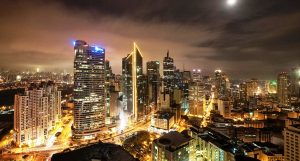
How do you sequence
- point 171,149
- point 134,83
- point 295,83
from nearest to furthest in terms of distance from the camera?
point 171,149
point 134,83
point 295,83

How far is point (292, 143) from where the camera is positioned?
11578 millimetres

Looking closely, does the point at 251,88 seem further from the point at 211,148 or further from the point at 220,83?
the point at 211,148

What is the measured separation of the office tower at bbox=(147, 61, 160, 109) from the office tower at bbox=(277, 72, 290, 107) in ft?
57.7

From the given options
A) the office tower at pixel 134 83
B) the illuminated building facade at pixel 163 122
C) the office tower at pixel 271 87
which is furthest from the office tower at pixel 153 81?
the office tower at pixel 271 87

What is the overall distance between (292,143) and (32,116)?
1875cm

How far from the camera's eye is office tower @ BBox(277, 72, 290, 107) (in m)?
30.5

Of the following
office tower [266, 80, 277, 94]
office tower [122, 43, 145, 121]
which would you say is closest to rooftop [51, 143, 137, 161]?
office tower [122, 43, 145, 121]

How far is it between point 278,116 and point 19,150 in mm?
24368

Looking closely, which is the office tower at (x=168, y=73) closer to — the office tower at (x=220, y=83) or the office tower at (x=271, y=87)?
the office tower at (x=220, y=83)

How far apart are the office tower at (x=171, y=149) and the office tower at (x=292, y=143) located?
540cm

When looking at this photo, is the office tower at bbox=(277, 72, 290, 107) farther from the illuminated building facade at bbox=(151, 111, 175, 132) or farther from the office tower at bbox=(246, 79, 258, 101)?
the illuminated building facade at bbox=(151, 111, 175, 132)

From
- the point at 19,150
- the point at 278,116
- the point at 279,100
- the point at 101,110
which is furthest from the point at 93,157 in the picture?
the point at 279,100

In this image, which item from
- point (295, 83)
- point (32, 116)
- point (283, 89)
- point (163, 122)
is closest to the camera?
point (32, 116)

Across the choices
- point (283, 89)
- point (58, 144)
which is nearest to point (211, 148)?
point (58, 144)
